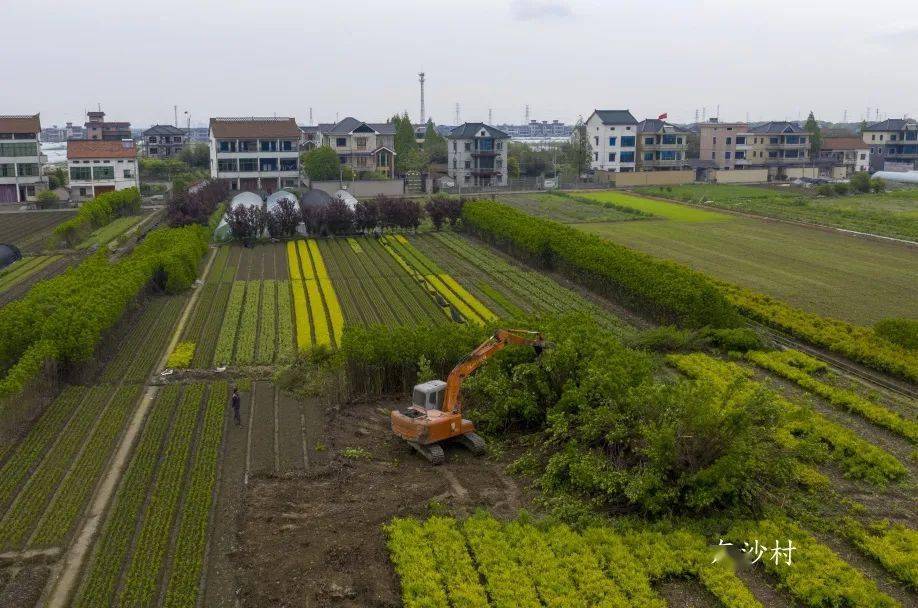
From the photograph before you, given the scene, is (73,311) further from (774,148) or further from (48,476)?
(774,148)

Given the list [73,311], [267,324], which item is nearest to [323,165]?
[267,324]

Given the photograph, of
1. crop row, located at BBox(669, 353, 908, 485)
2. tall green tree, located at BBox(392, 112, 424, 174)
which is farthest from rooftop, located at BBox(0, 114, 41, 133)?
crop row, located at BBox(669, 353, 908, 485)

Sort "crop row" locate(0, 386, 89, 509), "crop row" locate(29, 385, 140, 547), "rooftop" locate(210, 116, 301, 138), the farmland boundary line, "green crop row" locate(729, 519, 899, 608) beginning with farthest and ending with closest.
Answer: "rooftop" locate(210, 116, 301, 138), "crop row" locate(0, 386, 89, 509), "crop row" locate(29, 385, 140, 547), the farmland boundary line, "green crop row" locate(729, 519, 899, 608)

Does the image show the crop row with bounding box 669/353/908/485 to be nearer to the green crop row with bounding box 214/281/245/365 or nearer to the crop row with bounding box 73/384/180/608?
the crop row with bounding box 73/384/180/608

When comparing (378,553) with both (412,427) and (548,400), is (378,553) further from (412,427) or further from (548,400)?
(548,400)

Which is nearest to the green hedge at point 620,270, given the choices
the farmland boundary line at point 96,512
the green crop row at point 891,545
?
the green crop row at point 891,545

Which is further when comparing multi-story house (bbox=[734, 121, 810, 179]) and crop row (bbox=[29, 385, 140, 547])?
multi-story house (bbox=[734, 121, 810, 179])

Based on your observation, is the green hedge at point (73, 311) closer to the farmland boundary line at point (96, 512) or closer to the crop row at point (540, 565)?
the farmland boundary line at point (96, 512)
